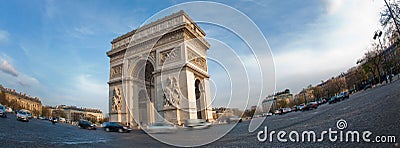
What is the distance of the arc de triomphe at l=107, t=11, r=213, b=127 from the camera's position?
20.3m

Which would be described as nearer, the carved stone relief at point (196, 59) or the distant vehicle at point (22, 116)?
the distant vehicle at point (22, 116)

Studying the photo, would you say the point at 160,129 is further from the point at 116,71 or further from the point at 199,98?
the point at 116,71

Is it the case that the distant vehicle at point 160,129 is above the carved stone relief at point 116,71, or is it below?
below

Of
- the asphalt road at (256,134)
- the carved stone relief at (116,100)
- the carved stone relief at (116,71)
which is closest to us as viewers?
the asphalt road at (256,134)

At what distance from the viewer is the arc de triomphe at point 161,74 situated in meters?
20.3

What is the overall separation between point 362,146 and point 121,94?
24.9 m

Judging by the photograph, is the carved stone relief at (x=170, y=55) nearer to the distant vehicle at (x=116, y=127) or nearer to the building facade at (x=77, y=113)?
the distant vehicle at (x=116, y=127)

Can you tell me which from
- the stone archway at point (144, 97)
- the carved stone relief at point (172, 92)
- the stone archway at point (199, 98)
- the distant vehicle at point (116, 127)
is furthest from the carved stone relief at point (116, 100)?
the stone archway at point (199, 98)

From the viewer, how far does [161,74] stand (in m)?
21.5

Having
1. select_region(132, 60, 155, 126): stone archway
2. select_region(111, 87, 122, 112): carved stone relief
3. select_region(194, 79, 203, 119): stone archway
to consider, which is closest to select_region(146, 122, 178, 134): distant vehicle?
select_region(194, 79, 203, 119): stone archway

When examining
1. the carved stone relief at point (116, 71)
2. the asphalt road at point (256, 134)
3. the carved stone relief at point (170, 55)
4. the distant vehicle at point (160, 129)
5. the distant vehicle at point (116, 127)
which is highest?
the carved stone relief at point (170, 55)

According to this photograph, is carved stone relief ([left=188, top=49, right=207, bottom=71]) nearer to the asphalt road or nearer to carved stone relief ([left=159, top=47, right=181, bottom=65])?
carved stone relief ([left=159, top=47, right=181, bottom=65])

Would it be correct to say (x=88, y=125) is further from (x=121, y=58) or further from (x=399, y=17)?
(x=399, y=17)

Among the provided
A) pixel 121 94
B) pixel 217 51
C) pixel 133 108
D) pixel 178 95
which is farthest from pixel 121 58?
pixel 217 51
